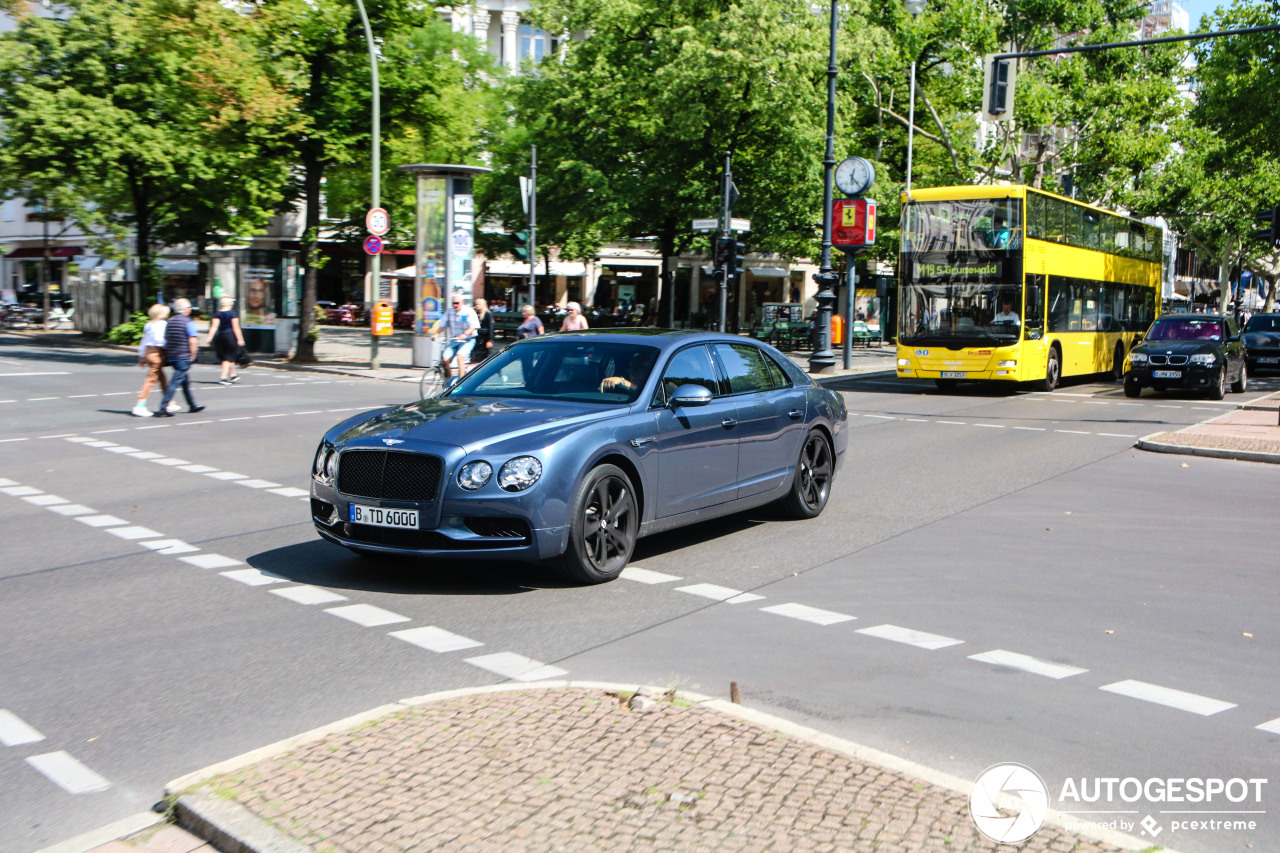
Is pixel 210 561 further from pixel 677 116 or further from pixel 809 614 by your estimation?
pixel 677 116

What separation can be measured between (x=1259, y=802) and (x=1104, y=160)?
38370 mm

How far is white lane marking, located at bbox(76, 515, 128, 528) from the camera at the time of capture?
917cm

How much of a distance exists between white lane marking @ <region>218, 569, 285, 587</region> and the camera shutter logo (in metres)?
4.58

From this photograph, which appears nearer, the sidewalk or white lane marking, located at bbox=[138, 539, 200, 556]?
the sidewalk

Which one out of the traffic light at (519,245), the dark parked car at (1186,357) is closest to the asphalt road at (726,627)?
the dark parked car at (1186,357)

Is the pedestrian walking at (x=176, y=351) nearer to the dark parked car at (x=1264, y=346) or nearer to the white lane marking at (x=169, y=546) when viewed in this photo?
the white lane marking at (x=169, y=546)

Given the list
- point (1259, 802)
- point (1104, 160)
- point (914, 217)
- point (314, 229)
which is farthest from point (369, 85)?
point (1259, 802)

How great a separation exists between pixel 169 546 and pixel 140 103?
25625mm

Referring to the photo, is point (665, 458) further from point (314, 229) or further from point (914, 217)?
point (314, 229)

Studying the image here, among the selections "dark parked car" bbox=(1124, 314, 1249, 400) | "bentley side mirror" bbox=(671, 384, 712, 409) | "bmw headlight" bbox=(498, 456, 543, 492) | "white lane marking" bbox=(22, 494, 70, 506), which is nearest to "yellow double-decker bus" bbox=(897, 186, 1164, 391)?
"dark parked car" bbox=(1124, 314, 1249, 400)

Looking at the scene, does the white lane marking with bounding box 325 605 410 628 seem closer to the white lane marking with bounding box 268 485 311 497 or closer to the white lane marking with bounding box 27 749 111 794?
the white lane marking with bounding box 27 749 111 794

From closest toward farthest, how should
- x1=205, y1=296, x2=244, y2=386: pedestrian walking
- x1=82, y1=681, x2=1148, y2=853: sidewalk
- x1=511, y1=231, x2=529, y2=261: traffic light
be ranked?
x1=82, y1=681, x2=1148, y2=853: sidewalk
x1=205, y1=296, x2=244, y2=386: pedestrian walking
x1=511, y1=231, x2=529, y2=261: traffic light

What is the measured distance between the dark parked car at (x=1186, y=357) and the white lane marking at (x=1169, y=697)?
19335 mm

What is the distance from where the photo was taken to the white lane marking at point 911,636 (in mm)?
6027
